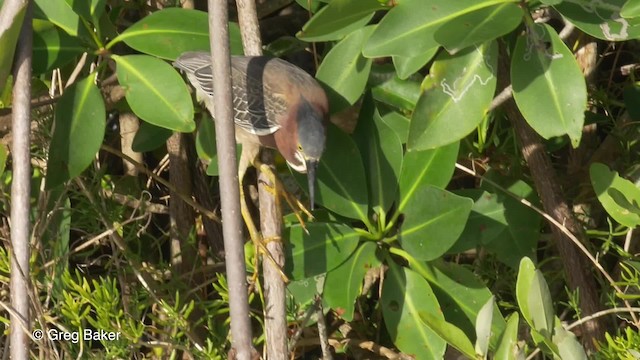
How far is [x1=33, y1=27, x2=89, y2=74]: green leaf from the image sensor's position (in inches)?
80.7

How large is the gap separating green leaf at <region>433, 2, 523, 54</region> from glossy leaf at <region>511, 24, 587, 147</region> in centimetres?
12

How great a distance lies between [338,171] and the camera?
2146 mm

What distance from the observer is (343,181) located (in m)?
2.13

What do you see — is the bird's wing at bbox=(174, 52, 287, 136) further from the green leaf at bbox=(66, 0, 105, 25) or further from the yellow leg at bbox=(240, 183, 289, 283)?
the green leaf at bbox=(66, 0, 105, 25)

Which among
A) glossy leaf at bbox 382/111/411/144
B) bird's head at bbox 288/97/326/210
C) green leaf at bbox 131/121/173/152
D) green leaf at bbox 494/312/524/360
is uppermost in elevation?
green leaf at bbox 131/121/173/152

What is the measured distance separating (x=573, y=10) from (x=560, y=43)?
70 mm

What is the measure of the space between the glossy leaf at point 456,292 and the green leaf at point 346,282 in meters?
0.13

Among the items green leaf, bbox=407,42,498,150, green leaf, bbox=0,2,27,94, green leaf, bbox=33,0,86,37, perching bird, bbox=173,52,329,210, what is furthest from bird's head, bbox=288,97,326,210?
green leaf, bbox=0,2,27,94

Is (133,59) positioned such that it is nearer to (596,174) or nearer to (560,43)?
(560,43)

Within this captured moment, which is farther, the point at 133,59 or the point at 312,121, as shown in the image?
the point at 312,121

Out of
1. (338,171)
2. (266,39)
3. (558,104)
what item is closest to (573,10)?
(558,104)

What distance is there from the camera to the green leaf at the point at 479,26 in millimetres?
1746

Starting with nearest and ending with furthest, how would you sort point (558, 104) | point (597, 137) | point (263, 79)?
point (558, 104), point (263, 79), point (597, 137)

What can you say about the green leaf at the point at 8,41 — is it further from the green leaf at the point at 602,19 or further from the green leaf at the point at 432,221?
the green leaf at the point at 602,19
